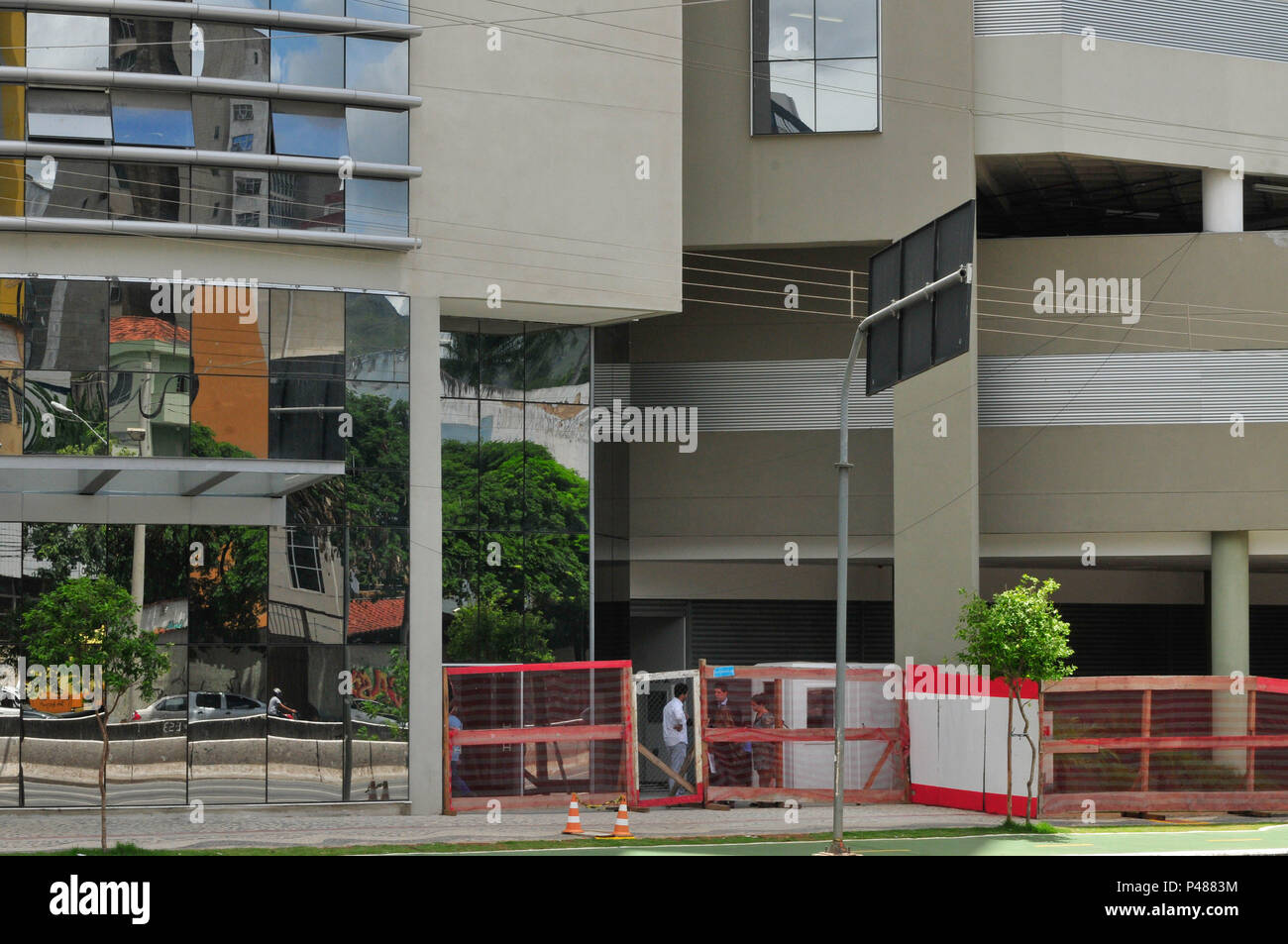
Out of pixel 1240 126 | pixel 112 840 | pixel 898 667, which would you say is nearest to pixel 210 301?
pixel 112 840

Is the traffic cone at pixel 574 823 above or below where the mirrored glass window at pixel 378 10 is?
below

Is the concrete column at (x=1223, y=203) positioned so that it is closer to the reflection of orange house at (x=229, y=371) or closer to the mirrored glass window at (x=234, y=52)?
the mirrored glass window at (x=234, y=52)

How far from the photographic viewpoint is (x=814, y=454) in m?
31.0

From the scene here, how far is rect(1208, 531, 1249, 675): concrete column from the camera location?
2959 cm

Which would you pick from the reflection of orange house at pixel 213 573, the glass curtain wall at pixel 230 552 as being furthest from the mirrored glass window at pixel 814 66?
the reflection of orange house at pixel 213 573

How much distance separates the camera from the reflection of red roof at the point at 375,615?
24547mm

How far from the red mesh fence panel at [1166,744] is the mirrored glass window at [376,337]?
11548 mm

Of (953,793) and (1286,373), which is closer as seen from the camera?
(953,793)

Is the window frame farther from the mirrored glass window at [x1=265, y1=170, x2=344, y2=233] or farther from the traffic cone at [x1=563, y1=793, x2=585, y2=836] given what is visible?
the traffic cone at [x1=563, y1=793, x2=585, y2=836]

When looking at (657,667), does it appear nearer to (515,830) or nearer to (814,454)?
(814,454)

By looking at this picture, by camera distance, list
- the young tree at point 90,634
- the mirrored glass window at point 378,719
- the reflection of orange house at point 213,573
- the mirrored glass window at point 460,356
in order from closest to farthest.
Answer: the young tree at point 90,634 < the reflection of orange house at point 213,573 < the mirrored glass window at point 378,719 < the mirrored glass window at point 460,356

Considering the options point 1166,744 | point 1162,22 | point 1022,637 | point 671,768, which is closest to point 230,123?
point 671,768

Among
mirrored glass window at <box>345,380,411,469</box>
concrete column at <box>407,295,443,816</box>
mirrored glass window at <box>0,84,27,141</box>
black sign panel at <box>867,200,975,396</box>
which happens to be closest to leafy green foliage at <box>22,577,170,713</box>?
concrete column at <box>407,295,443,816</box>

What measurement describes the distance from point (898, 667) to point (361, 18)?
14.1m
